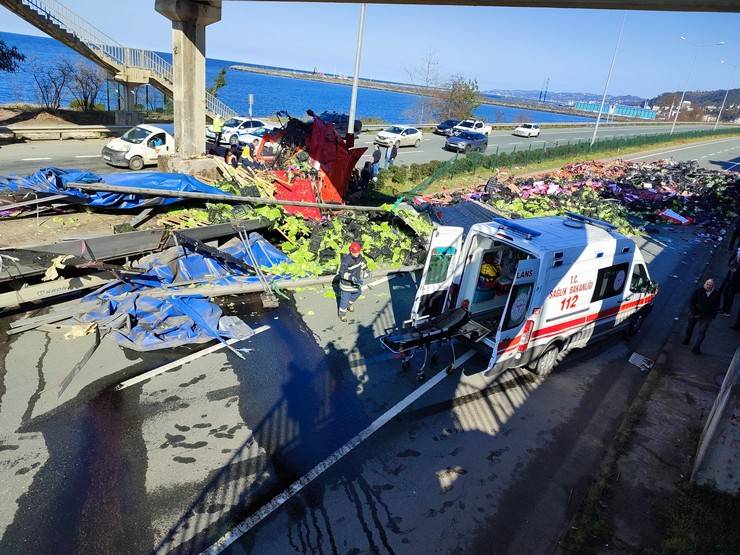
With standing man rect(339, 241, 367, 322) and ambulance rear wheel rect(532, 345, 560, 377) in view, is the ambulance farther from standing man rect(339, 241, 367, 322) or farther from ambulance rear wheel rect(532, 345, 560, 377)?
standing man rect(339, 241, 367, 322)

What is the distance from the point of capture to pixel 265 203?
12414 millimetres

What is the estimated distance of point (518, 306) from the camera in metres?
7.02

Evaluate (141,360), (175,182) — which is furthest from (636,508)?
(175,182)

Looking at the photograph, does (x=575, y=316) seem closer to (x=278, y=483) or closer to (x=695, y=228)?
(x=278, y=483)

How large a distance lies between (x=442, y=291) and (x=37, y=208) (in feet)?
30.7

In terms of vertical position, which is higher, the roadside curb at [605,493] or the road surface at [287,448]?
the roadside curb at [605,493]

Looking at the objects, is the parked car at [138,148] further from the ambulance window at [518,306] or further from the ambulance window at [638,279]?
the ambulance window at [638,279]

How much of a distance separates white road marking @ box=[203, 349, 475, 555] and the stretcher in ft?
1.06

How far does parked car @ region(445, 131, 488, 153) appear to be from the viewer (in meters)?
31.3

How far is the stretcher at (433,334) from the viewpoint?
7.01 meters

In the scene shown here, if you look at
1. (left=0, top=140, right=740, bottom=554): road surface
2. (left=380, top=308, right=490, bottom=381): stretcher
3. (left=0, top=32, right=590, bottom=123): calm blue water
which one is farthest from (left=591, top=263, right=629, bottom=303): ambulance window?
(left=0, top=32, right=590, bottom=123): calm blue water

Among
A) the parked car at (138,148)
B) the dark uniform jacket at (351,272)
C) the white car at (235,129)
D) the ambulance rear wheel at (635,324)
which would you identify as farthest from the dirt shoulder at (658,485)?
the white car at (235,129)

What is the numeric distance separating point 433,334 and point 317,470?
8.38 ft

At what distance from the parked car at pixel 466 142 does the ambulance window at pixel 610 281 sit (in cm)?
→ 2399
